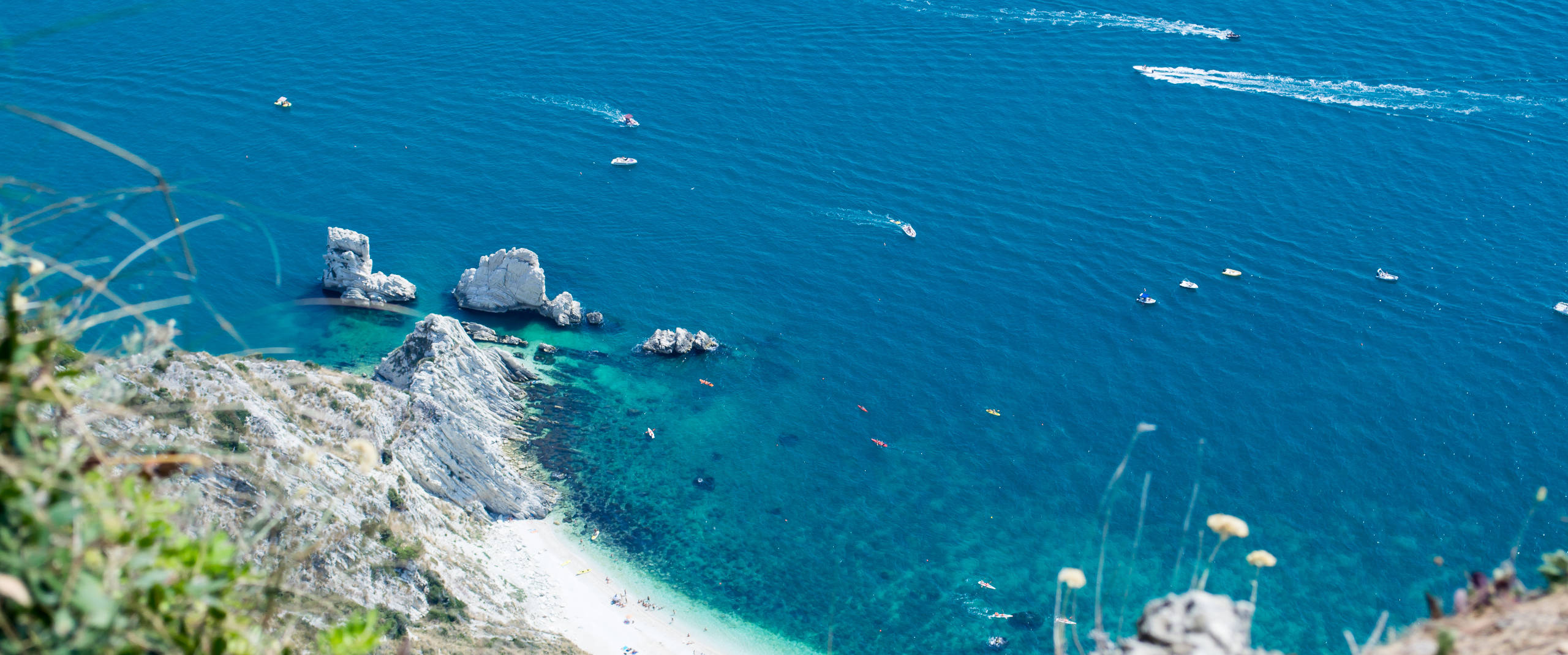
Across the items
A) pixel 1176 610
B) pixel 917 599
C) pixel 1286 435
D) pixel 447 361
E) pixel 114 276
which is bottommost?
pixel 917 599

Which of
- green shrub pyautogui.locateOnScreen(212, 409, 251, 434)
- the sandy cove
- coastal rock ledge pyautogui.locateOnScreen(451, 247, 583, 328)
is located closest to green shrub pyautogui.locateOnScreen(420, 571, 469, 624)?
the sandy cove

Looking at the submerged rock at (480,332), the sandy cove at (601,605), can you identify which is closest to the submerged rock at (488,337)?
the submerged rock at (480,332)

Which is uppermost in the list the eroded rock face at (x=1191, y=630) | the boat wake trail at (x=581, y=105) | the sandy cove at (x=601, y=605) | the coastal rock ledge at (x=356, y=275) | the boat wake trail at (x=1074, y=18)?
the eroded rock face at (x=1191, y=630)

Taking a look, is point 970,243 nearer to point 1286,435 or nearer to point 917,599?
point 1286,435

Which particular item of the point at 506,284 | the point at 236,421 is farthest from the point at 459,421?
the point at 506,284

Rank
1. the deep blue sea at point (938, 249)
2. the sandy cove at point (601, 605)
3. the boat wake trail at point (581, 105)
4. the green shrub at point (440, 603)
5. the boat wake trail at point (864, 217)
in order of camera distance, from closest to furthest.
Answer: the green shrub at point (440, 603)
the sandy cove at point (601, 605)
the deep blue sea at point (938, 249)
the boat wake trail at point (864, 217)
the boat wake trail at point (581, 105)

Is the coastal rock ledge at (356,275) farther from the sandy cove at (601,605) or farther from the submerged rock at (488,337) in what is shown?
the sandy cove at (601,605)

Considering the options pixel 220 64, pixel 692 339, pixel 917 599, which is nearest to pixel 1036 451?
pixel 917 599
